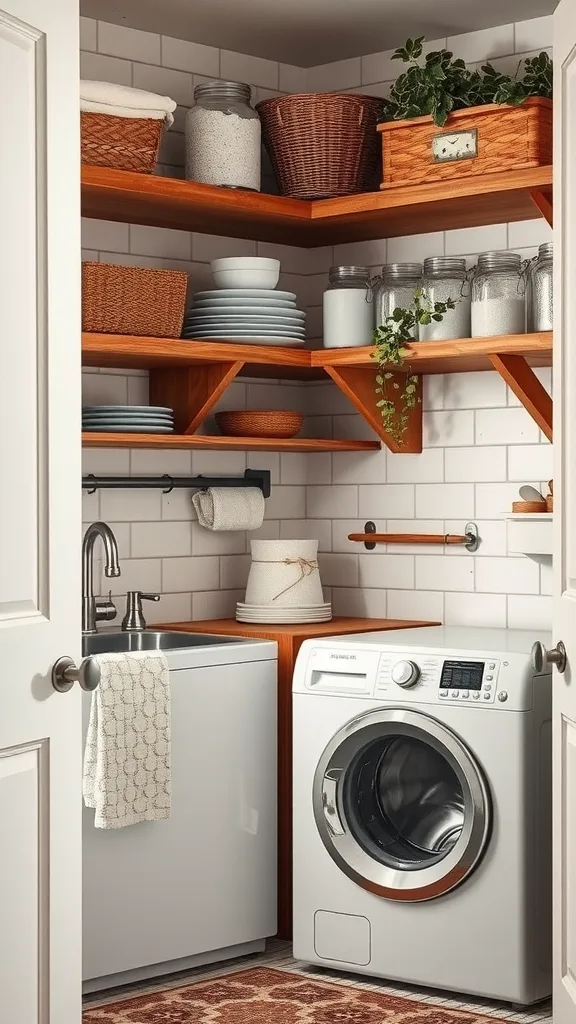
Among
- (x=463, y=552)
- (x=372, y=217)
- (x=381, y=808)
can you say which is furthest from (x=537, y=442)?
(x=381, y=808)

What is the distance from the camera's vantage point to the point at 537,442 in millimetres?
4027

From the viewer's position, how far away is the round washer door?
3.52 metres

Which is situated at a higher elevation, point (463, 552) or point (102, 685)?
point (463, 552)

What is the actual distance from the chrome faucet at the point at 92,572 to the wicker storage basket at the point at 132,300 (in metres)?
0.52

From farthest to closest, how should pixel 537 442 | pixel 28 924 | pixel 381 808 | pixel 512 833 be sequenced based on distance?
pixel 537 442 → pixel 381 808 → pixel 512 833 → pixel 28 924

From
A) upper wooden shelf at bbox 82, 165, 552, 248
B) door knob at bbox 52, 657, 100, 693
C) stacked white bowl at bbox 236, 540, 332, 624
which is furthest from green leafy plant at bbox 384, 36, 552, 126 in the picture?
door knob at bbox 52, 657, 100, 693

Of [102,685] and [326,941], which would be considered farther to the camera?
[326,941]

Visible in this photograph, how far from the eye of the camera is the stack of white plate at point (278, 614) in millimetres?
4152

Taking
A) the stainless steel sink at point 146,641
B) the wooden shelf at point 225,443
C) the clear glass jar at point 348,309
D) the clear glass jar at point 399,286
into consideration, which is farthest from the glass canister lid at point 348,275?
the stainless steel sink at point 146,641

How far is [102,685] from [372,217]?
5.06 feet

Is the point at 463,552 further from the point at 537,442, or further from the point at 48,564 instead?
the point at 48,564

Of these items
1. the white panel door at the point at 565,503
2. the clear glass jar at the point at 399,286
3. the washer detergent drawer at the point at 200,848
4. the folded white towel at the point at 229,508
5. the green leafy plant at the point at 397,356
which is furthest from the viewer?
the folded white towel at the point at 229,508

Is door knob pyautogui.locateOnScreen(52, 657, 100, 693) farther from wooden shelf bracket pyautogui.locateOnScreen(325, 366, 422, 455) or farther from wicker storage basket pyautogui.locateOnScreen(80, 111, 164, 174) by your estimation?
wooden shelf bracket pyautogui.locateOnScreen(325, 366, 422, 455)

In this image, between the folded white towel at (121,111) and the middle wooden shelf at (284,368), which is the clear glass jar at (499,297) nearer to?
the middle wooden shelf at (284,368)
